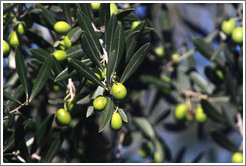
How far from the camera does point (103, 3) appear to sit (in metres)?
1.28

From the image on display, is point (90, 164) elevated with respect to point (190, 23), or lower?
lower

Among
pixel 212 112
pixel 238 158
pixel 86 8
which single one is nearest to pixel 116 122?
pixel 86 8

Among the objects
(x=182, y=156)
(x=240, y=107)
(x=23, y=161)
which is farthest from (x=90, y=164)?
(x=240, y=107)

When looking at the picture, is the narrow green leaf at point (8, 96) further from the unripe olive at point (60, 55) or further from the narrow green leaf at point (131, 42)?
the narrow green leaf at point (131, 42)

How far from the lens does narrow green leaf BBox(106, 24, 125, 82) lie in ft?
3.83

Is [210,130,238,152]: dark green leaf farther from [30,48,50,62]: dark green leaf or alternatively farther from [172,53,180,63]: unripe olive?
[30,48,50,62]: dark green leaf

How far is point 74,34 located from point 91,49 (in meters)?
0.20

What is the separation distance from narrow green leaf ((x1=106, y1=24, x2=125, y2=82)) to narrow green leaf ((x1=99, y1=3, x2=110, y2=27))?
0.15 meters

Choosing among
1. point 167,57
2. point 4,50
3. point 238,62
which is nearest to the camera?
point 4,50

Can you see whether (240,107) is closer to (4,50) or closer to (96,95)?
(96,95)

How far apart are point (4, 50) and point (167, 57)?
1.29 m

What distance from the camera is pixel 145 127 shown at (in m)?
2.30

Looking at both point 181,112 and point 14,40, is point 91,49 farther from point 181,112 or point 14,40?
point 181,112

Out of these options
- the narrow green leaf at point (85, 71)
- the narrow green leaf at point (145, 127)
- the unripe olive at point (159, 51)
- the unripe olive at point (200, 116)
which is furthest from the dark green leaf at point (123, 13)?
the unripe olive at point (200, 116)
